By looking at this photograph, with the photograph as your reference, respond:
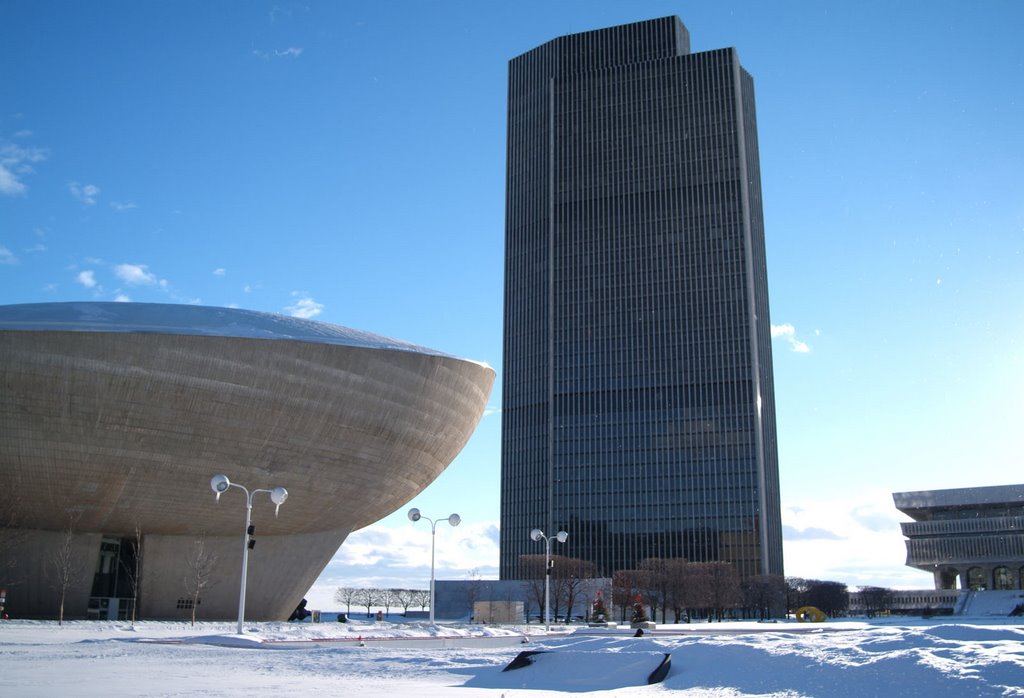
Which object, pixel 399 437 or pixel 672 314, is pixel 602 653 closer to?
pixel 399 437

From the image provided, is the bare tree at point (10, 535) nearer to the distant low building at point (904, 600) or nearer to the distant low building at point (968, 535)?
the distant low building at point (904, 600)

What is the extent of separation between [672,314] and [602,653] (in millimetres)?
123566

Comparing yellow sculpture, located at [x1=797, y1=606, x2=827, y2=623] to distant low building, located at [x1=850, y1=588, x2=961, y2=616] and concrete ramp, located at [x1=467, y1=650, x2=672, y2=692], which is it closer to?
distant low building, located at [x1=850, y1=588, x2=961, y2=616]

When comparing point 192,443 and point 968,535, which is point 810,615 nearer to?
point 968,535

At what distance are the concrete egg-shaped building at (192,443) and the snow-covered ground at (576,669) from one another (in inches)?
617

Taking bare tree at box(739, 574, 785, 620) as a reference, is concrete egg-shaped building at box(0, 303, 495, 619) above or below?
above

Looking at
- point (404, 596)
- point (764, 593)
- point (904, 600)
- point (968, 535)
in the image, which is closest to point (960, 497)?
point (968, 535)

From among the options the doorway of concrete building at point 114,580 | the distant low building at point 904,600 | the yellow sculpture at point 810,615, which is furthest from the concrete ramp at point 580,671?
the distant low building at point 904,600

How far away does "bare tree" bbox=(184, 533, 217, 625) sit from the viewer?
149ft

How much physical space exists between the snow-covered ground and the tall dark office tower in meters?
114

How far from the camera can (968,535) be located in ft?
413

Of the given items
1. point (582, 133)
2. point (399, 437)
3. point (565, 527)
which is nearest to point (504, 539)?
point (565, 527)

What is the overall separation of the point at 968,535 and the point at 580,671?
12506 centimetres

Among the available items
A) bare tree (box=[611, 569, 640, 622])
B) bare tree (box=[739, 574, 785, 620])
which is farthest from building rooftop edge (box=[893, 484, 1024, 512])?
bare tree (box=[611, 569, 640, 622])
